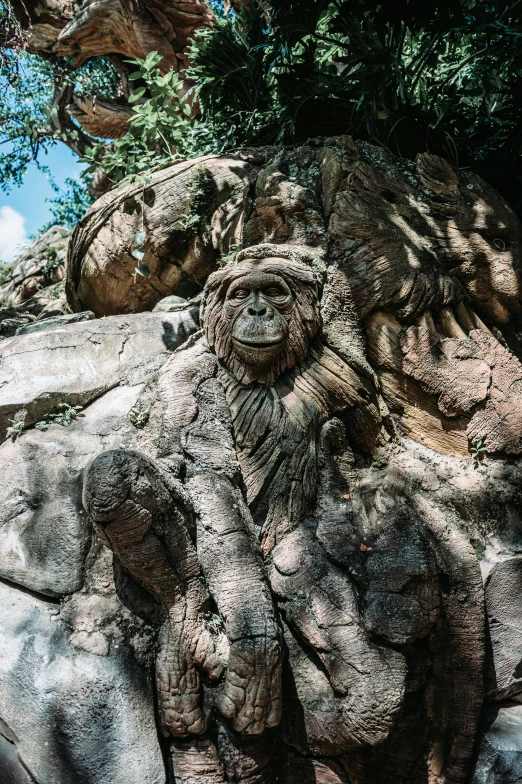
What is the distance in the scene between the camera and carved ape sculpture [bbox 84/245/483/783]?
10.1 feet

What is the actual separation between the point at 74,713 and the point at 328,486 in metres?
1.50

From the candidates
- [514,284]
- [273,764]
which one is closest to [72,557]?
[273,764]

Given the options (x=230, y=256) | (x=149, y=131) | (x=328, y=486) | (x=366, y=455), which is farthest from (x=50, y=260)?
(x=328, y=486)

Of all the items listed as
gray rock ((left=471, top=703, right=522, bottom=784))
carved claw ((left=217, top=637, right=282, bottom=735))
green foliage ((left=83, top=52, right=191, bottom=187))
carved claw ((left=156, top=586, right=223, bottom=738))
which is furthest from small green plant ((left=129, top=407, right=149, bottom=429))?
green foliage ((left=83, top=52, right=191, bottom=187))

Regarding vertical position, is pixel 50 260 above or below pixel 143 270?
above

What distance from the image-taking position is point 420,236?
443cm

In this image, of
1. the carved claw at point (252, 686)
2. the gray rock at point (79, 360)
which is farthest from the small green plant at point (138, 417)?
the carved claw at point (252, 686)

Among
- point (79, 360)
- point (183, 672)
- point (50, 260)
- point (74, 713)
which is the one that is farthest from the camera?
point (50, 260)

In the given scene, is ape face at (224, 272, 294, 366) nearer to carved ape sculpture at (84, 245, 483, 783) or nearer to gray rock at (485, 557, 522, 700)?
carved ape sculpture at (84, 245, 483, 783)

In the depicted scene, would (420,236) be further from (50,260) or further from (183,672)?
(50,260)

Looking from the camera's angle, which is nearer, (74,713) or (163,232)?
(74,713)

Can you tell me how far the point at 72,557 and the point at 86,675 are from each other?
1.80 feet

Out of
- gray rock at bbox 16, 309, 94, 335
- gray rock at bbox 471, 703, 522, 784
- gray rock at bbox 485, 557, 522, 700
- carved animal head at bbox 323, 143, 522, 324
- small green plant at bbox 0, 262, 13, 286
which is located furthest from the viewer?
small green plant at bbox 0, 262, 13, 286

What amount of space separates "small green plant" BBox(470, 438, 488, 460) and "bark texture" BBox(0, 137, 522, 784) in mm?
12
